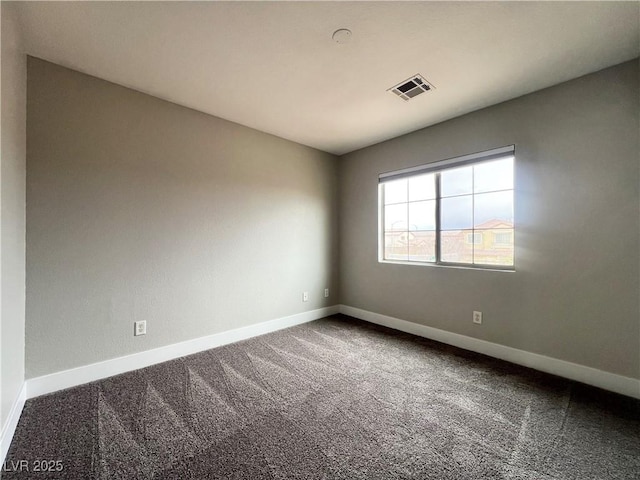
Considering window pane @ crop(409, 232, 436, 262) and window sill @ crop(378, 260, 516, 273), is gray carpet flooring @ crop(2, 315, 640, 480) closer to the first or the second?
window sill @ crop(378, 260, 516, 273)

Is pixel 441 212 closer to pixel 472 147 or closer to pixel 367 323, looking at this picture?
pixel 472 147

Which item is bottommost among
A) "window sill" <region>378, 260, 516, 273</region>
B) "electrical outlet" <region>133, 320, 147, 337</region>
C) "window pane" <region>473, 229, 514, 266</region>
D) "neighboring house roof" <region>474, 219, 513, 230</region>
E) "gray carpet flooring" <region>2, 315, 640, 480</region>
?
"gray carpet flooring" <region>2, 315, 640, 480</region>

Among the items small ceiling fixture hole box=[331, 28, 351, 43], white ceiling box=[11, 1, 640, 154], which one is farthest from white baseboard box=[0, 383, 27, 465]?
small ceiling fixture hole box=[331, 28, 351, 43]

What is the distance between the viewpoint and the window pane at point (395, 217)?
11.0ft

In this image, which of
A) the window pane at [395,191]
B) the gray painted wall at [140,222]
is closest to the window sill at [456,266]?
the window pane at [395,191]

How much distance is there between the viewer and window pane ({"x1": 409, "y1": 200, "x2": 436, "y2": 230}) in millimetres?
3057

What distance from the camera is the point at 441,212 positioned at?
2.98 metres

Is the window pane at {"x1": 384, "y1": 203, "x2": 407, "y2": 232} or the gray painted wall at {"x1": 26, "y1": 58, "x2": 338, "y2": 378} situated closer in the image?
the gray painted wall at {"x1": 26, "y1": 58, "x2": 338, "y2": 378}

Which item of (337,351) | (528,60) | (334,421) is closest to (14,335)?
(334,421)

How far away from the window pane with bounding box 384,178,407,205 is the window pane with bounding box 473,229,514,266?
1.03 m

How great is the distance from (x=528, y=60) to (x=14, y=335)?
152 inches

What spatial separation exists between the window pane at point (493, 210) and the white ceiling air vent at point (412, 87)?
1208 mm

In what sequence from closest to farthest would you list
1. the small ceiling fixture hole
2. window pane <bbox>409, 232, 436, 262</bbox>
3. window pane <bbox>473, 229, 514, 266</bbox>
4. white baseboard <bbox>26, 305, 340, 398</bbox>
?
the small ceiling fixture hole → white baseboard <bbox>26, 305, 340, 398</bbox> → window pane <bbox>473, 229, 514, 266</bbox> → window pane <bbox>409, 232, 436, 262</bbox>

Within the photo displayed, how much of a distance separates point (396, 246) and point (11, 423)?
3.51 meters
